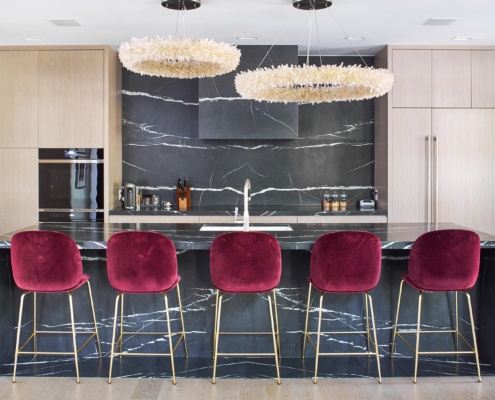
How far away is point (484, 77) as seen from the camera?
19.3ft

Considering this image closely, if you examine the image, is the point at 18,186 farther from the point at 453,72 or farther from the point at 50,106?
the point at 453,72

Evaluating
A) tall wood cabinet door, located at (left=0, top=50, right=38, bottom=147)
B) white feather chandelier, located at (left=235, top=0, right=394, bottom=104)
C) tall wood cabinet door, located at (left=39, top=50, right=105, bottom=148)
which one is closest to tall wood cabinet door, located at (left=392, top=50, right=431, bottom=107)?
white feather chandelier, located at (left=235, top=0, right=394, bottom=104)

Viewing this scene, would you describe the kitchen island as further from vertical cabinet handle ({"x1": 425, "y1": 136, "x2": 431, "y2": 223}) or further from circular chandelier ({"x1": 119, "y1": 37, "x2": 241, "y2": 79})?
vertical cabinet handle ({"x1": 425, "y1": 136, "x2": 431, "y2": 223})

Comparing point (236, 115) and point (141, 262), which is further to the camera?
point (236, 115)

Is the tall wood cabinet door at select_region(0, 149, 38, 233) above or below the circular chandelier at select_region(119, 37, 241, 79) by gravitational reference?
below

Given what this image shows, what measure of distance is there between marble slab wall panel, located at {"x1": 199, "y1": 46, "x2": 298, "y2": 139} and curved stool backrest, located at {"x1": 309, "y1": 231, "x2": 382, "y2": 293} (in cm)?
274

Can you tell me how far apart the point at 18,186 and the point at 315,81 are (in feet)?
12.1

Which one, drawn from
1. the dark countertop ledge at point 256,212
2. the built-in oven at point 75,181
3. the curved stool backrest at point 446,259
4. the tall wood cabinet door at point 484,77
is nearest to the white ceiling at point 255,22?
the tall wood cabinet door at point 484,77

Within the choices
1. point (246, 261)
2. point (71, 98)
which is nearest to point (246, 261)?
point (246, 261)

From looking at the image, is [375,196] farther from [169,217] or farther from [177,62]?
→ [177,62]

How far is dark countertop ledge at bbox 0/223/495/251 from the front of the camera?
3543 mm

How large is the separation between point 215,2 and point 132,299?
7.34 feet

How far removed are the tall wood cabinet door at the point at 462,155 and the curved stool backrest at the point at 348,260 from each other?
8.95ft

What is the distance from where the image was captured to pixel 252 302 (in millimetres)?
3967
